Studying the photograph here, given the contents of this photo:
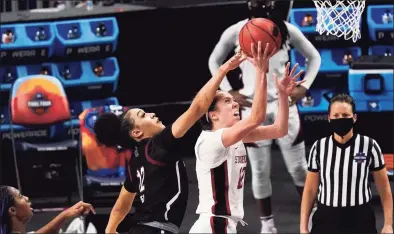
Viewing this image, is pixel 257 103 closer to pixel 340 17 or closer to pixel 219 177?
pixel 219 177

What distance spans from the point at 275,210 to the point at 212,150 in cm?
419

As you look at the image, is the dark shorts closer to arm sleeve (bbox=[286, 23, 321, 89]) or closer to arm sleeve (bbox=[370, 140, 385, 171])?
arm sleeve (bbox=[370, 140, 385, 171])

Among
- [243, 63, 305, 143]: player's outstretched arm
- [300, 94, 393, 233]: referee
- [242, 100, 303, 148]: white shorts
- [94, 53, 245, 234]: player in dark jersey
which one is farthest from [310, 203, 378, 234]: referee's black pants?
[242, 100, 303, 148]: white shorts

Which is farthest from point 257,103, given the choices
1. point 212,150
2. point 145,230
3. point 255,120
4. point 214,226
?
point 145,230

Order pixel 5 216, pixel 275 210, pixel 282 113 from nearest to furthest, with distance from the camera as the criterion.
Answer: pixel 5 216, pixel 282 113, pixel 275 210

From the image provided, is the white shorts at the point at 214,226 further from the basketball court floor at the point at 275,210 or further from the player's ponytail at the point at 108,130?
the basketball court floor at the point at 275,210

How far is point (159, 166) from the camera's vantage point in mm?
6711

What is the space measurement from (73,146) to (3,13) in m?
2.32

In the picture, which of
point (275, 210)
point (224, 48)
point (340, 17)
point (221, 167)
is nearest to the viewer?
point (221, 167)

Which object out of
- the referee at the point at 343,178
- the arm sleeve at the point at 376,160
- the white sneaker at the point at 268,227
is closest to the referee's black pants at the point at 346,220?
the referee at the point at 343,178

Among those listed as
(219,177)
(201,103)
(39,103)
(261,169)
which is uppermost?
(201,103)

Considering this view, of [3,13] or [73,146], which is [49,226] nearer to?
[73,146]

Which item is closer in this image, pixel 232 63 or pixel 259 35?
pixel 232 63

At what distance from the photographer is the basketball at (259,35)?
22.2 feet
